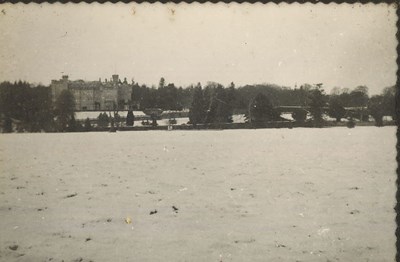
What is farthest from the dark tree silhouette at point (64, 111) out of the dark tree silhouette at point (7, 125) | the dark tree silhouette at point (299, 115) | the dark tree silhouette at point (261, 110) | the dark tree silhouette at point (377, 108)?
the dark tree silhouette at point (377, 108)

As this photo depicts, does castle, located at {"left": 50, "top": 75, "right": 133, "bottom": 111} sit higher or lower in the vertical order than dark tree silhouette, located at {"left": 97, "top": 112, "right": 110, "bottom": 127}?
higher

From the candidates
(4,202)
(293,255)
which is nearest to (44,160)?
(4,202)

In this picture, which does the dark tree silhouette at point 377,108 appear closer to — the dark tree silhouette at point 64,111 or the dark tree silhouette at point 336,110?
the dark tree silhouette at point 336,110

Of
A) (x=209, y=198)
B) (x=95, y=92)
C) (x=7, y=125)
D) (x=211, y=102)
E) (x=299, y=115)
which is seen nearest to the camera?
(x=7, y=125)

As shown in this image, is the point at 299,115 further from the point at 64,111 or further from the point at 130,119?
the point at 64,111

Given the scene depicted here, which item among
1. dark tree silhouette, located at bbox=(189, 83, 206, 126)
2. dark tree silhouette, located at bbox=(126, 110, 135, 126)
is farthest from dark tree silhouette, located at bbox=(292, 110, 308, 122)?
dark tree silhouette, located at bbox=(126, 110, 135, 126)

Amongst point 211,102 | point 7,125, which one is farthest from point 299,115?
point 7,125

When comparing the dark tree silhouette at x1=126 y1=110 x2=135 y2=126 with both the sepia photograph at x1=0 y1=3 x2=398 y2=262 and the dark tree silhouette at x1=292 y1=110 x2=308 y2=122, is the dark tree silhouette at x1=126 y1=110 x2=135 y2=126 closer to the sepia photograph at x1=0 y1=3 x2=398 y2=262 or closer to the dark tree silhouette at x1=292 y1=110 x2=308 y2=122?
the sepia photograph at x1=0 y1=3 x2=398 y2=262
